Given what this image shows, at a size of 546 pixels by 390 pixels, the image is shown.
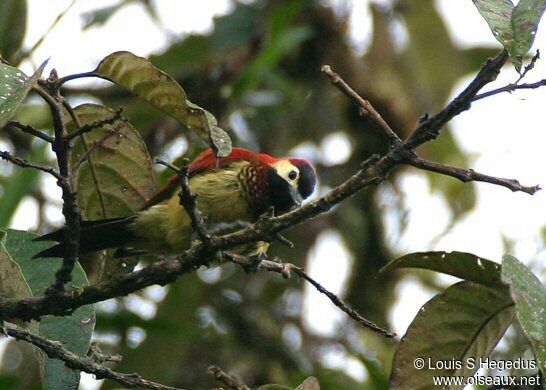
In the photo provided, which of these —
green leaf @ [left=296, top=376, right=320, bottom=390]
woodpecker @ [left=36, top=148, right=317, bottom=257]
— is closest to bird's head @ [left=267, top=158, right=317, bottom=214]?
woodpecker @ [left=36, top=148, right=317, bottom=257]

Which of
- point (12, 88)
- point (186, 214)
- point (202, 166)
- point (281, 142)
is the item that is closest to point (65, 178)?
point (12, 88)

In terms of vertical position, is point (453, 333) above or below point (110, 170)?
below

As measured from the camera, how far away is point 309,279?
7.54 ft

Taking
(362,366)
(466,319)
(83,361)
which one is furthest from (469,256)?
(362,366)

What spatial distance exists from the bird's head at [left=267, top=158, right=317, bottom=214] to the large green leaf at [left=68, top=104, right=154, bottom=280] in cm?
80

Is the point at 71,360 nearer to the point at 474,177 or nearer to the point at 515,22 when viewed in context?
the point at 474,177

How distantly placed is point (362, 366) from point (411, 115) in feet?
7.40

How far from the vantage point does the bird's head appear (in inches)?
134

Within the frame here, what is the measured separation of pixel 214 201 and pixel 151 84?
43.8 inches

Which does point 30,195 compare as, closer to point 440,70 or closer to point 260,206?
point 260,206

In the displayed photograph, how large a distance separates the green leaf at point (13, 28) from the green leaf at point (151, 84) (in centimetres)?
200

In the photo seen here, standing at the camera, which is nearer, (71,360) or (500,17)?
(500,17)

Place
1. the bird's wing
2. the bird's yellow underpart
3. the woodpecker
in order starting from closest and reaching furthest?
1. the woodpecker
2. the bird's yellow underpart
3. the bird's wing

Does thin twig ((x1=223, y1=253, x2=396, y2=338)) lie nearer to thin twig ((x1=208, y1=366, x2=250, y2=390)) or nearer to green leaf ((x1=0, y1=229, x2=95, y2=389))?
thin twig ((x1=208, y1=366, x2=250, y2=390))
